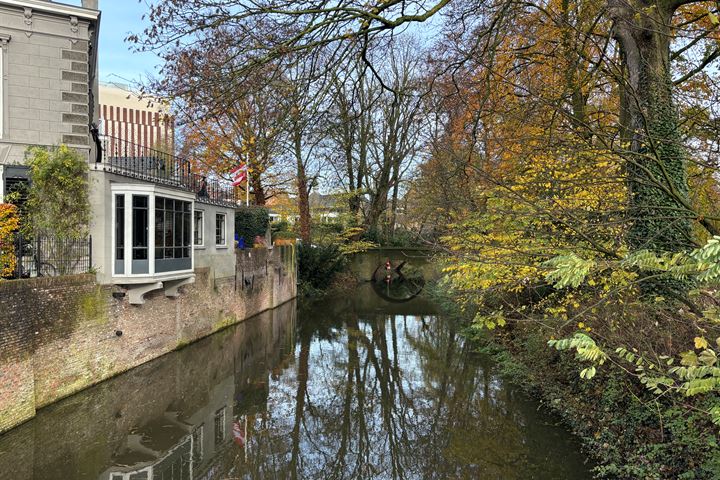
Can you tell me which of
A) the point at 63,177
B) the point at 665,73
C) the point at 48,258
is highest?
the point at 665,73

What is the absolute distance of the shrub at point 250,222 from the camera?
68.3 ft

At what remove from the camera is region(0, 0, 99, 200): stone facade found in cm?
1075

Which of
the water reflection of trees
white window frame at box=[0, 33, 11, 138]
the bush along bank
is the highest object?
white window frame at box=[0, 33, 11, 138]

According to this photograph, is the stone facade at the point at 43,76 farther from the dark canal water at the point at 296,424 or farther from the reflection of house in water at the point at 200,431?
the reflection of house in water at the point at 200,431

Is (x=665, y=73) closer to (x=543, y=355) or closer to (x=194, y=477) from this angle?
(x=543, y=355)

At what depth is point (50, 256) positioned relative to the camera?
10.0 meters

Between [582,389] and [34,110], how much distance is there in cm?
1296

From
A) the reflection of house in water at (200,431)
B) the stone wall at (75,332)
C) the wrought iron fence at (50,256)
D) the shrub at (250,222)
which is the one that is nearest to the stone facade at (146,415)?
the reflection of house in water at (200,431)

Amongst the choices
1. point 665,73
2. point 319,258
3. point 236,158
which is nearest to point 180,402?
point 665,73

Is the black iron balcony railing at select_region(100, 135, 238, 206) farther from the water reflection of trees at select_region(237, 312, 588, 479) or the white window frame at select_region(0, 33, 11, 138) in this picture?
the water reflection of trees at select_region(237, 312, 588, 479)

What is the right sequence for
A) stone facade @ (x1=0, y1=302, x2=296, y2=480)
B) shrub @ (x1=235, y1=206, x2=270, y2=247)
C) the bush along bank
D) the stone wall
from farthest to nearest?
1. shrub @ (x1=235, y1=206, x2=270, y2=247)
2. the stone wall
3. stone facade @ (x1=0, y1=302, x2=296, y2=480)
4. the bush along bank

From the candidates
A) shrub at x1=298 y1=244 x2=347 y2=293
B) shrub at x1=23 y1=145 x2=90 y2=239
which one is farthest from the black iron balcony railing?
shrub at x1=298 y1=244 x2=347 y2=293

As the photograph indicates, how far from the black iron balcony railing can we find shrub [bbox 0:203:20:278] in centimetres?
241

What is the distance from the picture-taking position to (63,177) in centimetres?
1006
